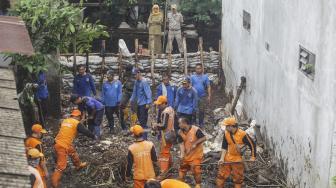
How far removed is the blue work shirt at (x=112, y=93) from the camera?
13.8 m

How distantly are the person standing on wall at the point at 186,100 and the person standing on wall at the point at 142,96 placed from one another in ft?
2.30

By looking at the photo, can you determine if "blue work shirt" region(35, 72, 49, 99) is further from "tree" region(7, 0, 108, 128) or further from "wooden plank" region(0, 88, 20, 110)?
"wooden plank" region(0, 88, 20, 110)

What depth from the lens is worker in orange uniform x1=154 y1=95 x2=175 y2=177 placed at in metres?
10.9

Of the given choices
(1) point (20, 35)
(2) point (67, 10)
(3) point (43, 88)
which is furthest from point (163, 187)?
(3) point (43, 88)

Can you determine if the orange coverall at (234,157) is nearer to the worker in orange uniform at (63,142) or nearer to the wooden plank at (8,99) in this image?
the worker in orange uniform at (63,142)

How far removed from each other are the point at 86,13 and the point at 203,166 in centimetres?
1134

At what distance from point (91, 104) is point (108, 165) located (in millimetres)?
1686

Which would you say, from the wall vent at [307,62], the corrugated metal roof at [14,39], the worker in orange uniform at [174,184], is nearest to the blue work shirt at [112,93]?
the wall vent at [307,62]

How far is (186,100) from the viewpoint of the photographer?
42.4 feet

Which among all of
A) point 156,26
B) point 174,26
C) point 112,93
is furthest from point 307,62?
point 156,26

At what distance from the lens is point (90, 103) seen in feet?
41.6

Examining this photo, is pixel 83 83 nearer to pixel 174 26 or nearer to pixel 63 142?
pixel 63 142

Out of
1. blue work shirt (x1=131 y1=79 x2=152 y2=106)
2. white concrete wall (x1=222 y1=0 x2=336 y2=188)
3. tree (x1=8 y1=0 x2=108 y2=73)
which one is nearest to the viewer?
white concrete wall (x1=222 y1=0 x2=336 y2=188)

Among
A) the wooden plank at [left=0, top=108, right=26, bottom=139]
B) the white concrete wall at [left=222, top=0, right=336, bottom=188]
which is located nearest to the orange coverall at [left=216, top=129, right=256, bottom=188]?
the white concrete wall at [left=222, top=0, right=336, bottom=188]
